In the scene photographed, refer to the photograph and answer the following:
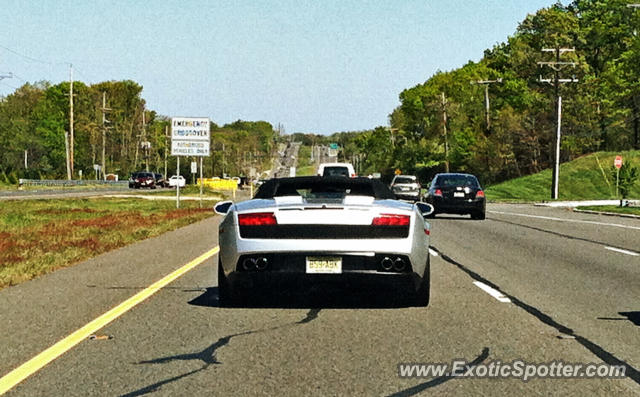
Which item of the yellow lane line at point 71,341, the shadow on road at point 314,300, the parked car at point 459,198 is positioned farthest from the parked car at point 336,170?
the shadow on road at point 314,300

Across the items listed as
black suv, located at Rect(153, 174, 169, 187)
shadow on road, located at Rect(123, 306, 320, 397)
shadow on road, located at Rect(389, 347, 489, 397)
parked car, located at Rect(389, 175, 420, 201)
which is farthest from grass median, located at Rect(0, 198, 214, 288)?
black suv, located at Rect(153, 174, 169, 187)

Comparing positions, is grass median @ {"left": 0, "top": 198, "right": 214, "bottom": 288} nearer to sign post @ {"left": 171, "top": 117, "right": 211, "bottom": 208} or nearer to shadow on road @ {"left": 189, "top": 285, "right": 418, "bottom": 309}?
shadow on road @ {"left": 189, "top": 285, "right": 418, "bottom": 309}

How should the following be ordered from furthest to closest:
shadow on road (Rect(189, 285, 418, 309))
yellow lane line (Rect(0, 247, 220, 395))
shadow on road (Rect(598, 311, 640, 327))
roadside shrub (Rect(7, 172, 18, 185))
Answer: roadside shrub (Rect(7, 172, 18, 185)) < shadow on road (Rect(189, 285, 418, 309)) < shadow on road (Rect(598, 311, 640, 327)) < yellow lane line (Rect(0, 247, 220, 395))

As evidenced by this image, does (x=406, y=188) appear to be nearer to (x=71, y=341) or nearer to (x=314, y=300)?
(x=314, y=300)

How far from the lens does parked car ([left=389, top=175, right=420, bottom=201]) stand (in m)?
45.2

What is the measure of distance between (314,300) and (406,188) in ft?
118

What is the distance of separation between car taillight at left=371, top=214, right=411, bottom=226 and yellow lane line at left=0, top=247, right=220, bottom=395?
276cm

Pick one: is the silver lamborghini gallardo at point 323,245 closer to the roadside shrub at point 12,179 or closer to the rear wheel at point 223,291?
the rear wheel at point 223,291

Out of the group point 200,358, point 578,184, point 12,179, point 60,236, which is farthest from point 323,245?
point 12,179

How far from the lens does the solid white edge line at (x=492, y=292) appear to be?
994 centimetres

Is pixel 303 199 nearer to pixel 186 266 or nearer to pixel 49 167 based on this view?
pixel 186 266

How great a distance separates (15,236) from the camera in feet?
67.2

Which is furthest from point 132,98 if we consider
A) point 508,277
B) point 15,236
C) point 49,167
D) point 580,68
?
point 508,277

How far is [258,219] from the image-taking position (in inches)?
345
